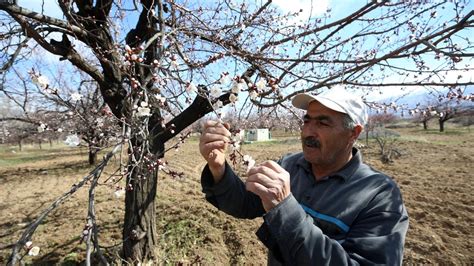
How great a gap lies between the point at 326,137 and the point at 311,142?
0.09m

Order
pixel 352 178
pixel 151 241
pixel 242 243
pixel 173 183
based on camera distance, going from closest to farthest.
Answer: pixel 352 178, pixel 151 241, pixel 242 243, pixel 173 183

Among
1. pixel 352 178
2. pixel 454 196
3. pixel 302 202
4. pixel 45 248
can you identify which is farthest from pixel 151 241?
pixel 454 196

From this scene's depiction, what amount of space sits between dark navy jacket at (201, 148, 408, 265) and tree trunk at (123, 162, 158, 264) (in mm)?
2278

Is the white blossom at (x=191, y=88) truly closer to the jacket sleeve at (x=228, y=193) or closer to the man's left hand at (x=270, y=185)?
the jacket sleeve at (x=228, y=193)

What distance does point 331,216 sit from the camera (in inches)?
54.6

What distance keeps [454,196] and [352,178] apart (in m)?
6.80

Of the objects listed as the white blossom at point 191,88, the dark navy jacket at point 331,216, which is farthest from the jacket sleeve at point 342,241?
the white blossom at point 191,88

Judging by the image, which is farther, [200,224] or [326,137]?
[200,224]

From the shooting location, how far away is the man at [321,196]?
3.66 ft

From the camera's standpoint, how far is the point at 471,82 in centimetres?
193

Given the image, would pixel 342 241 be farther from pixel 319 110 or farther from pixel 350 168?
pixel 319 110

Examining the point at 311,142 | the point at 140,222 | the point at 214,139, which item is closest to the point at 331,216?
the point at 311,142

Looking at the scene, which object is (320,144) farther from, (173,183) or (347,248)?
(173,183)

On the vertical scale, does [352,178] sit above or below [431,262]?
above
